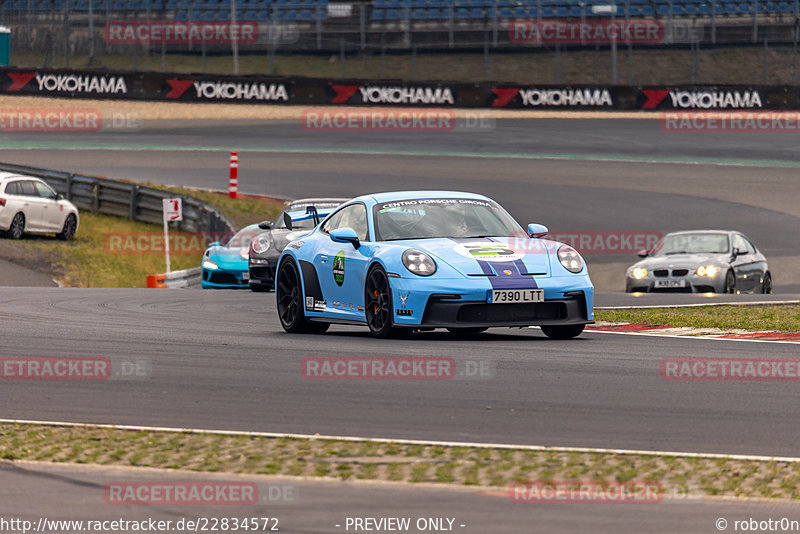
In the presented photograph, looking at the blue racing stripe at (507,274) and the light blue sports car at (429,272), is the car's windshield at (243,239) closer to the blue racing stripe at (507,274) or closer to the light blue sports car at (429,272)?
the light blue sports car at (429,272)

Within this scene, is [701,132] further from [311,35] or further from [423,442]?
[423,442]

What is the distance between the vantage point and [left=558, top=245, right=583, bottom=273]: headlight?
1020cm

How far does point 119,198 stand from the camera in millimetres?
28906

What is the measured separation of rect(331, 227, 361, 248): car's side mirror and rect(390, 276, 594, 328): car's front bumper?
2.34ft

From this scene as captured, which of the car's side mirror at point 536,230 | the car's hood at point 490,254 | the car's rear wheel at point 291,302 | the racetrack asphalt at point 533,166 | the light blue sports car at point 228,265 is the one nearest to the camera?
the car's hood at point 490,254

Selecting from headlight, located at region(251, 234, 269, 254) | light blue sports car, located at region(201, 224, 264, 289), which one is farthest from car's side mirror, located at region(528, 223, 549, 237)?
light blue sports car, located at region(201, 224, 264, 289)

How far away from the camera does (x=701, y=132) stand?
134ft

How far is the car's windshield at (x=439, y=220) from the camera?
1073cm

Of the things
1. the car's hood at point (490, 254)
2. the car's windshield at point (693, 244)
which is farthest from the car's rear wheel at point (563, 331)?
the car's windshield at point (693, 244)

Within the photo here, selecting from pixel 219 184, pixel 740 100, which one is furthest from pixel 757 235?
pixel 740 100

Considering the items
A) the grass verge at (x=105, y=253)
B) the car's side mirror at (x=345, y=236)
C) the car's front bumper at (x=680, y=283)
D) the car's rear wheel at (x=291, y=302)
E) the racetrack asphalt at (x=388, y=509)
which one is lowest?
the grass verge at (x=105, y=253)

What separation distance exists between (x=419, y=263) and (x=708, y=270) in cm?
942

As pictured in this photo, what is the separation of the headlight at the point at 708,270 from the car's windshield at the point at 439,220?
7982 mm

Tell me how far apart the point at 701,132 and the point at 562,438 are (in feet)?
119
